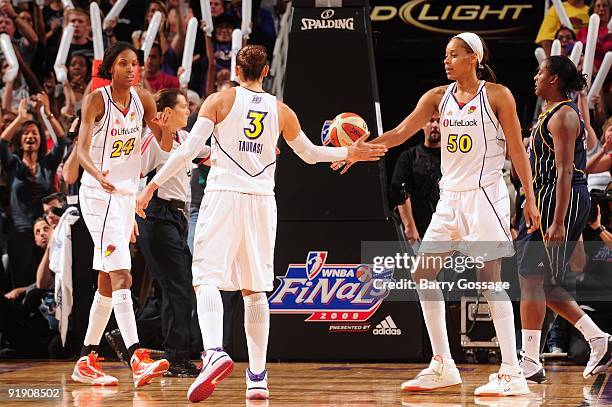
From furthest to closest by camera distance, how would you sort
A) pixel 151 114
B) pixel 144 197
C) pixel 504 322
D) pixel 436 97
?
pixel 151 114
pixel 436 97
pixel 504 322
pixel 144 197

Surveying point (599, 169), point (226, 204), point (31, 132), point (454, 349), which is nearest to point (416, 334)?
point (454, 349)

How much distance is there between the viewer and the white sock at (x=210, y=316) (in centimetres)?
549

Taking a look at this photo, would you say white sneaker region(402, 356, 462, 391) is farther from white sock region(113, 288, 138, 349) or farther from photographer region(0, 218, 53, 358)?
photographer region(0, 218, 53, 358)

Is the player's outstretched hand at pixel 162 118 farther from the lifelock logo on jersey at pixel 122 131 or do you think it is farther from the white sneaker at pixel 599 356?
the white sneaker at pixel 599 356

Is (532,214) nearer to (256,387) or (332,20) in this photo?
(256,387)

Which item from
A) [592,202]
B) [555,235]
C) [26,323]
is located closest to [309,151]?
[555,235]

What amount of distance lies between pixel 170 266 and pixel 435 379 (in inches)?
83.7

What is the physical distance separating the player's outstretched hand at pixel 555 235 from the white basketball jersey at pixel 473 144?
2.13 ft

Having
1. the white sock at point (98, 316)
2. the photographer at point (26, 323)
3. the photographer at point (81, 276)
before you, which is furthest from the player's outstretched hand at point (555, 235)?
the photographer at point (26, 323)

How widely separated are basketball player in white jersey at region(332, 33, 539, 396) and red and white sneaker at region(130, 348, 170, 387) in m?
1.47

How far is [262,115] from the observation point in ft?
18.7

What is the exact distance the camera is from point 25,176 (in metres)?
9.46

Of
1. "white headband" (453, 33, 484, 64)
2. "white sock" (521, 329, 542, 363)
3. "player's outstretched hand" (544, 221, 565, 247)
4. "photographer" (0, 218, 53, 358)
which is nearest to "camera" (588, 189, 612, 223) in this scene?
"player's outstretched hand" (544, 221, 565, 247)

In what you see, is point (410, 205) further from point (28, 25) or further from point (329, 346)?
point (28, 25)
